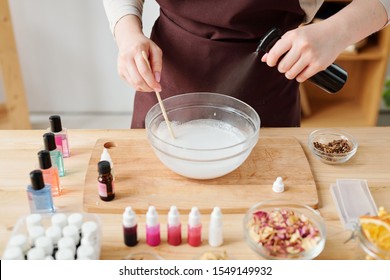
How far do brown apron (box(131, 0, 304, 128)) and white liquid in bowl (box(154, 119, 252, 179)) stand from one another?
22cm

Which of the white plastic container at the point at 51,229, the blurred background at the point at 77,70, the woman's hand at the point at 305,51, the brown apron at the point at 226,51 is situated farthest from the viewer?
the blurred background at the point at 77,70

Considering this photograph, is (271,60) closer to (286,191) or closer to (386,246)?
(286,191)

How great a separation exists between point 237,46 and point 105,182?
0.54m

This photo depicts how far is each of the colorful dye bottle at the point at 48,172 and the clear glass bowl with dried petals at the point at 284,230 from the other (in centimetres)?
42

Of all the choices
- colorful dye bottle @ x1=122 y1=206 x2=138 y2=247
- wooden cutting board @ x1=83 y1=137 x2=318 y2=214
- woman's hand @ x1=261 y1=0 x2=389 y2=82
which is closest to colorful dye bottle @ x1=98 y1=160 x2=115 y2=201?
wooden cutting board @ x1=83 y1=137 x2=318 y2=214

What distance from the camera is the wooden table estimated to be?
961 millimetres

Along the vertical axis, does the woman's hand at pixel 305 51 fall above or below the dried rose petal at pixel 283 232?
above

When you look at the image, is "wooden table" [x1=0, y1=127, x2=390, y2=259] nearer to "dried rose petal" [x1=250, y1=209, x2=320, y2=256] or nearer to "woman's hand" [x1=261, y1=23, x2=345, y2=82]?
"dried rose petal" [x1=250, y1=209, x2=320, y2=256]

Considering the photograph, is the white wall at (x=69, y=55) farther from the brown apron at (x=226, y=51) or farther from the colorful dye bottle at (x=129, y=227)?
the colorful dye bottle at (x=129, y=227)

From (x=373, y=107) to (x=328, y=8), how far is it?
1.87 feet

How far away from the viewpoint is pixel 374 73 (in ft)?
8.32

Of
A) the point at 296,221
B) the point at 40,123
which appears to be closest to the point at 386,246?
the point at 296,221

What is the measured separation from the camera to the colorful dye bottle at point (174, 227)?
0.95m

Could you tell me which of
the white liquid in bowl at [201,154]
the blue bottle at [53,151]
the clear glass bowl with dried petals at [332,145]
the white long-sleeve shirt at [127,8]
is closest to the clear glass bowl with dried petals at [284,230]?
the white liquid in bowl at [201,154]
